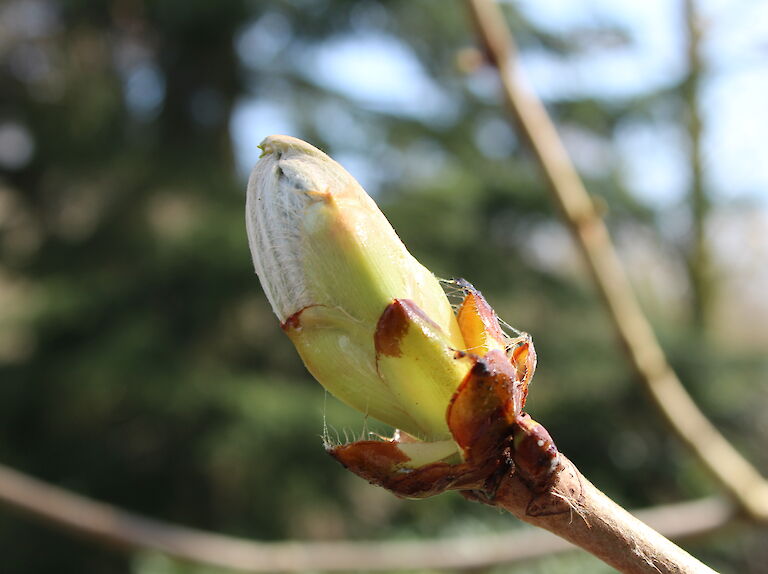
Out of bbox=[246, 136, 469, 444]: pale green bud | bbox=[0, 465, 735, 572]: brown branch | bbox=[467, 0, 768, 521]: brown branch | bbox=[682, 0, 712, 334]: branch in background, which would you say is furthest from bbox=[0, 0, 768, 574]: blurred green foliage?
bbox=[246, 136, 469, 444]: pale green bud

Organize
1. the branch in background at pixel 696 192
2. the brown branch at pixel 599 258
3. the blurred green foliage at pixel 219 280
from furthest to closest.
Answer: the branch in background at pixel 696 192
the blurred green foliage at pixel 219 280
the brown branch at pixel 599 258

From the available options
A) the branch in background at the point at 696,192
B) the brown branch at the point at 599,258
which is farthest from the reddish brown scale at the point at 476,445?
the branch in background at the point at 696,192

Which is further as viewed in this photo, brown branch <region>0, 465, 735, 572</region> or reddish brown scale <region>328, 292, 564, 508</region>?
brown branch <region>0, 465, 735, 572</region>

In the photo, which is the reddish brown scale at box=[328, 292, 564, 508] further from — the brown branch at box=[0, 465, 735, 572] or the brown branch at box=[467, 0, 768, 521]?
the brown branch at box=[0, 465, 735, 572]

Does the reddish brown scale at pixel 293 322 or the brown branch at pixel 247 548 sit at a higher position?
the reddish brown scale at pixel 293 322

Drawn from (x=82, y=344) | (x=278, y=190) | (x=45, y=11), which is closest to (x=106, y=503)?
(x=82, y=344)

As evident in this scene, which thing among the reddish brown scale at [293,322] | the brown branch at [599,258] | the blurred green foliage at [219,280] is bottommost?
the blurred green foliage at [219,280]

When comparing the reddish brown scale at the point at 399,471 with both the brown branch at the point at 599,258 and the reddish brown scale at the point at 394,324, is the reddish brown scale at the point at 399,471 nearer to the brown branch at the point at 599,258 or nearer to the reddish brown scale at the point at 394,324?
the reddish brown scale at the point at 394,324
